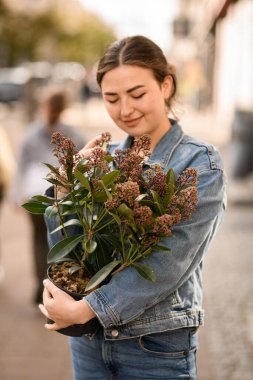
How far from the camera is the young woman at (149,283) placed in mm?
1847

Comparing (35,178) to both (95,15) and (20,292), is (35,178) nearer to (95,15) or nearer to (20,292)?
(20,292)

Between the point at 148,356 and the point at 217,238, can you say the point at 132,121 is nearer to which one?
the point at 148,356

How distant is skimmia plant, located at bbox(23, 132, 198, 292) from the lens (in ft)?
5.55

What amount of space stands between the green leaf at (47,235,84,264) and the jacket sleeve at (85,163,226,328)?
0.48 ft

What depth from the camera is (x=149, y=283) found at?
6.08 ft

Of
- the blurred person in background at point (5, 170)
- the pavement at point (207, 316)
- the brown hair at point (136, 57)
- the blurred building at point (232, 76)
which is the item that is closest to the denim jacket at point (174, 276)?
the brown hair at point (136, 57)

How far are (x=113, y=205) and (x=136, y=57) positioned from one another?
60cm

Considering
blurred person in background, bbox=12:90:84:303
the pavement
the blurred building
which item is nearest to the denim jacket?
the pavement

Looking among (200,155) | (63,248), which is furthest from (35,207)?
(200,155)

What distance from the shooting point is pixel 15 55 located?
46562 millimetres

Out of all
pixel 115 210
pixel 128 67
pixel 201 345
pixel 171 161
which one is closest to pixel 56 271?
pixel 115 210

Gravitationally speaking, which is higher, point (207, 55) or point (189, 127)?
point (207, 55)

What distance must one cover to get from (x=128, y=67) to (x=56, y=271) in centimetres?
69

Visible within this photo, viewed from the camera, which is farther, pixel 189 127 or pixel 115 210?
pixel 189 127
